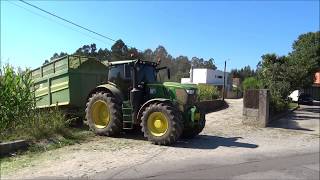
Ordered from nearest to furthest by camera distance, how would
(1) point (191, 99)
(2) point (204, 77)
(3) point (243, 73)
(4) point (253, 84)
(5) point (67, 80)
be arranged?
(1) point (191, 99)
(5) point (67, 80)
(4) point (253, 84)
(2) point (204, 77)
(3) point (243, 73)

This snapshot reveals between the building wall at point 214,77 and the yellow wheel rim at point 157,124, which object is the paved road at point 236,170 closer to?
the yellow wheel rim at point 157,124

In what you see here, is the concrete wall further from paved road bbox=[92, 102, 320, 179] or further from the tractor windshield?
the tractor windshield

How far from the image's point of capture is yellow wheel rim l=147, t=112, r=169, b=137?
1321 centimetres

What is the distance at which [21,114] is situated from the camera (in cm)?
1331

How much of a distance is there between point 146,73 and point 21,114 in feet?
13.7

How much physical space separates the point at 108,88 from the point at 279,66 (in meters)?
18.6

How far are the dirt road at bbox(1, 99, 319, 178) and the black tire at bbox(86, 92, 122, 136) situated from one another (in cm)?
40

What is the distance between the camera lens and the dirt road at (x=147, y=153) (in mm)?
9547

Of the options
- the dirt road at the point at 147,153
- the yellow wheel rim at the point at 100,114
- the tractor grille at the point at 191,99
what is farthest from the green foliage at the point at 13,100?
the tractor grille at the point at 191,99

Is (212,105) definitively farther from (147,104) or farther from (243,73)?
(243,73)

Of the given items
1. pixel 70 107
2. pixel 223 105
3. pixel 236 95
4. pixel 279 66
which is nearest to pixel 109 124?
pixel 70 107

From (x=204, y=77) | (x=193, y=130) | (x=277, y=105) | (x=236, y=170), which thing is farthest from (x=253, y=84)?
(x=236, y=170)

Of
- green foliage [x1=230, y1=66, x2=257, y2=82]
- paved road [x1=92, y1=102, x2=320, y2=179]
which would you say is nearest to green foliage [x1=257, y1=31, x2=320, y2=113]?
paved road [x1=92, y1=102, x2=320, y2=179]

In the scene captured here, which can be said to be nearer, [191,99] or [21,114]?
[21,114]
